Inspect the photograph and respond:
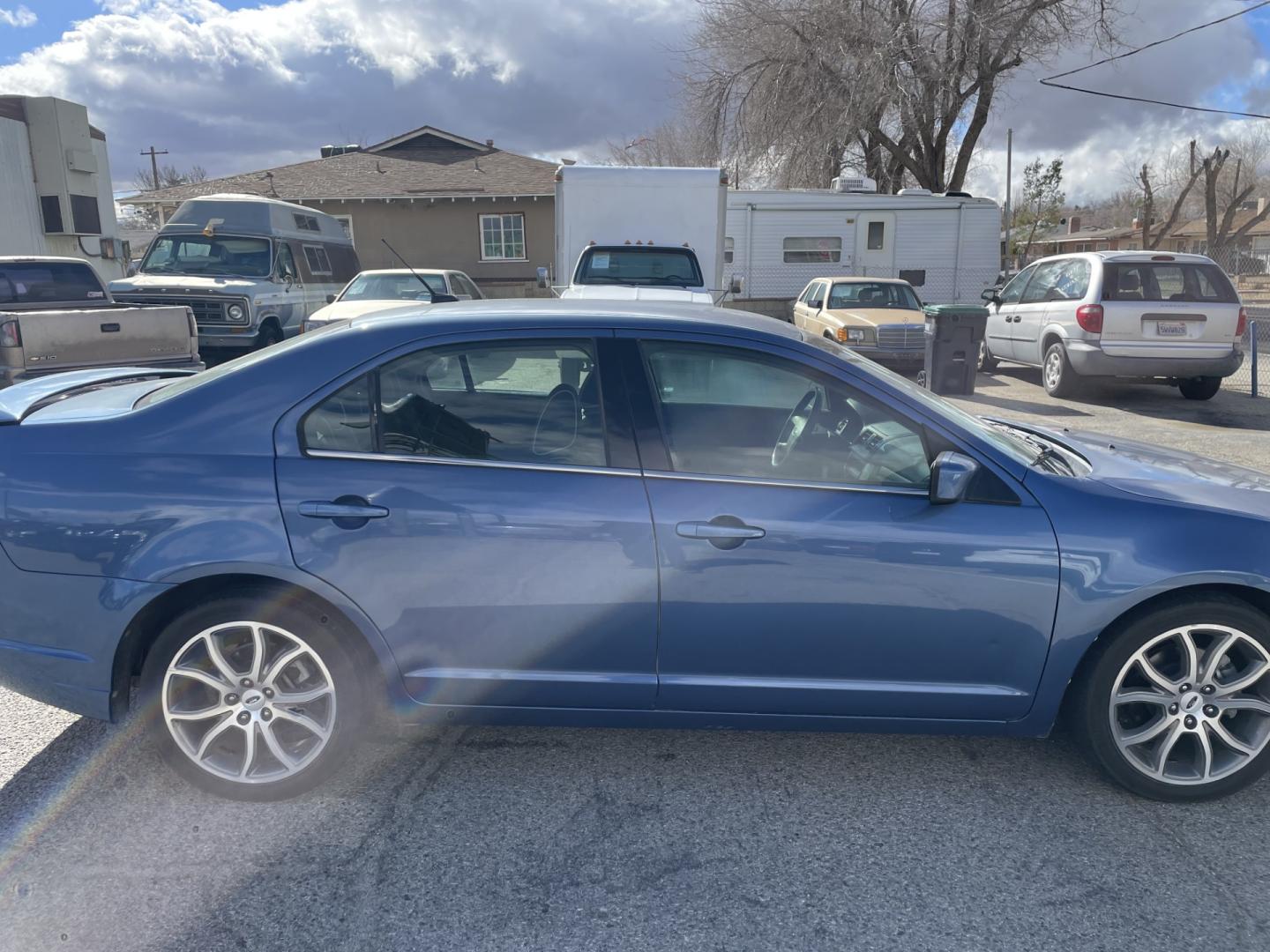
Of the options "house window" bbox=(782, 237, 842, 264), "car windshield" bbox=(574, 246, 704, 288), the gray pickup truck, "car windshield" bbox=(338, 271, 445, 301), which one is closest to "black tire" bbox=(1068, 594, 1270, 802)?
the gray pickup truck

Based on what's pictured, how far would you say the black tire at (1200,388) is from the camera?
11609 millimetres

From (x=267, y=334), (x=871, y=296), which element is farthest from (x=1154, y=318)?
(x=267, y=334)

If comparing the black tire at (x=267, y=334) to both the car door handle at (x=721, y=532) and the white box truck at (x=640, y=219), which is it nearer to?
the white box truck at (x=640, y=219)

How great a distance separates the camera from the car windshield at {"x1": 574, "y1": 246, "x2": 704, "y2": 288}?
11.4 m

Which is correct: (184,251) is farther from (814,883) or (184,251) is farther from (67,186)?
(814,883)

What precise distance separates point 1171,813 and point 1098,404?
9698 mm

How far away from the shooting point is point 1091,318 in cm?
1096

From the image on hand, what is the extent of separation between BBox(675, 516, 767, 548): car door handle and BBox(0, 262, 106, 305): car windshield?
35.2 ft

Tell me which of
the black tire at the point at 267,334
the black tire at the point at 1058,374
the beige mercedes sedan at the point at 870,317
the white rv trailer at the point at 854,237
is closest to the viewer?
the black tire at the point at 1058,374

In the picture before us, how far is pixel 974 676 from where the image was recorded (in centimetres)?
294

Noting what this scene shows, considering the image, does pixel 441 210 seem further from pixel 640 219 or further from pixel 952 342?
pixel 952 342

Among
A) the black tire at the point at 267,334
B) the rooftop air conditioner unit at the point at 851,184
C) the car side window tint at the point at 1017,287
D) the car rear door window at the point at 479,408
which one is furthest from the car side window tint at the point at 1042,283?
the car rear door window at the point at 479,408

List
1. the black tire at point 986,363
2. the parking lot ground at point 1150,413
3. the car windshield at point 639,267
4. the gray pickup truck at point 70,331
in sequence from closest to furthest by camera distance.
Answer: the gray pickup truck at point 70,331
the parking lot ground at point 1150,413
the car windshield at point 639,267
the black tire at point 986,363

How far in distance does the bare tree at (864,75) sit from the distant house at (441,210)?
595cm
